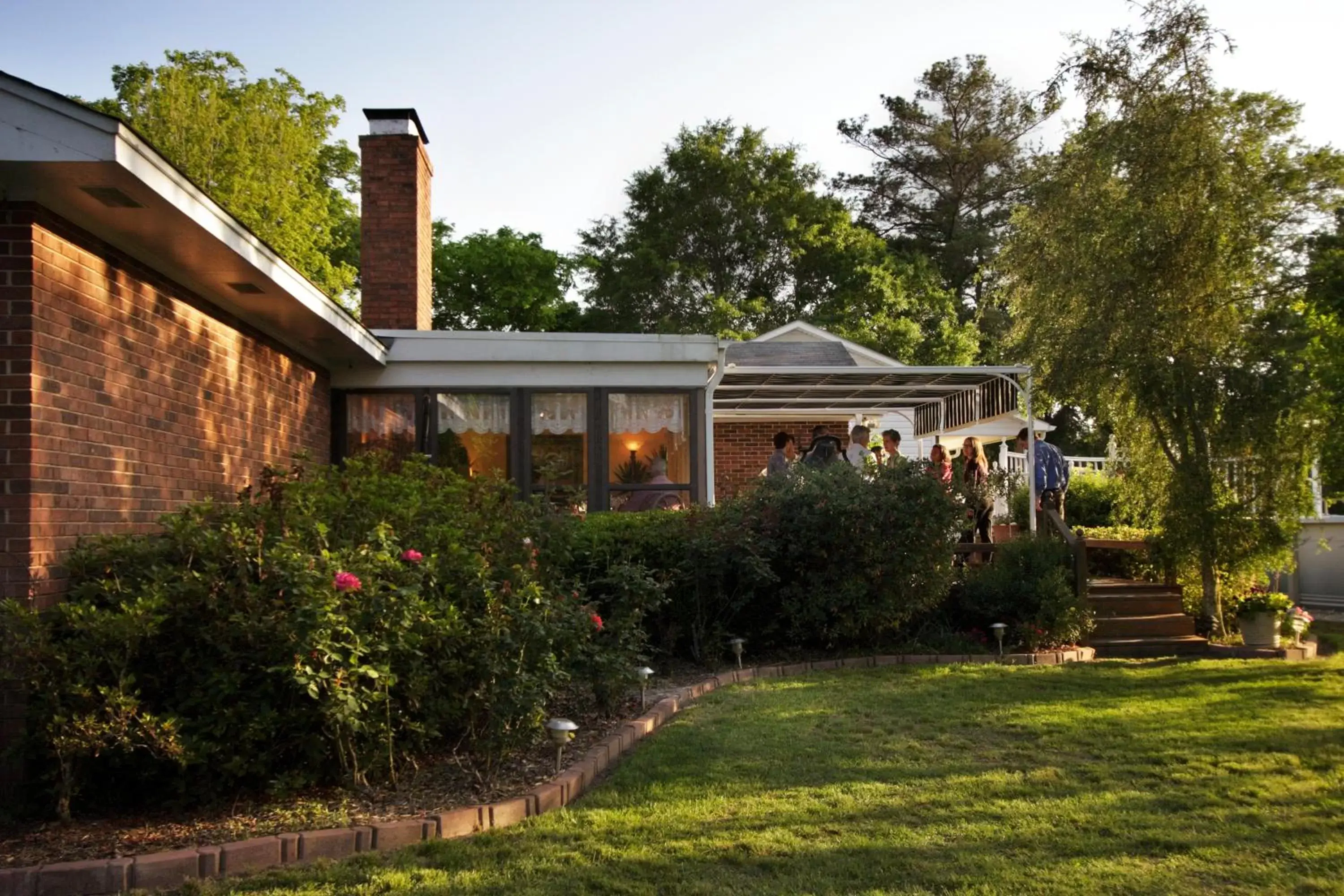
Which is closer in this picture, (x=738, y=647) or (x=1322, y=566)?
(x=738, y=647)

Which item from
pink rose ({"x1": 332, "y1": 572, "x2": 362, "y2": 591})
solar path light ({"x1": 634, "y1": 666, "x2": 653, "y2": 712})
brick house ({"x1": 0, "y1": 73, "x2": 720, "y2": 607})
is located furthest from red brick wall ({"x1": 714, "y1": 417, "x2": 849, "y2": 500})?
pink rose ({"x1": 332, "y1": 572, "x2": 362, "y2": 591})

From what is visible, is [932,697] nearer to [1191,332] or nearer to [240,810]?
[240,810]

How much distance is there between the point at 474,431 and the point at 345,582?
6.17 m

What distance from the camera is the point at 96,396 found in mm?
5160

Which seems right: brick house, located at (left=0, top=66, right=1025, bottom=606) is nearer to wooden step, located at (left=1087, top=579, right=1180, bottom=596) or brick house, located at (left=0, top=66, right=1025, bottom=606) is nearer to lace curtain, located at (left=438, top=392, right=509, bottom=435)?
lace curtain, located at (left=438, top=392, right=509, bottom=435)

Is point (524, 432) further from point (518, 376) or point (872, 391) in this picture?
point (872, 391)

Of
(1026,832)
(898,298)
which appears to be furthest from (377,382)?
(898,298)

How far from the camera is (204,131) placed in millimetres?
28578

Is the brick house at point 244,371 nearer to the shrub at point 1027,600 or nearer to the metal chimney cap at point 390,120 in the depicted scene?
the metal chimney cap at point 390,120

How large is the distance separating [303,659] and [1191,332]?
9385 mm

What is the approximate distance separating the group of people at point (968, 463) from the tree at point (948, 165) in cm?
2638

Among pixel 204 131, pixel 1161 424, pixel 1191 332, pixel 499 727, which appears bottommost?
pixel 499 727

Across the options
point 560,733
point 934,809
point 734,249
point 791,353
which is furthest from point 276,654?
point 734,249

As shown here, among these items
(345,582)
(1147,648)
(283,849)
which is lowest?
(1147,648)
